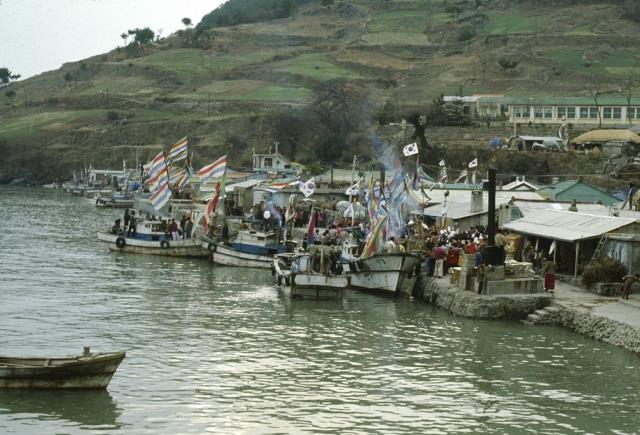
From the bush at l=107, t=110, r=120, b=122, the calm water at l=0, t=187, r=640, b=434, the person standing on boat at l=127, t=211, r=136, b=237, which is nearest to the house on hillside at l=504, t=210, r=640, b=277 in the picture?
the calm water at l=0, t=187, r=640, b=434

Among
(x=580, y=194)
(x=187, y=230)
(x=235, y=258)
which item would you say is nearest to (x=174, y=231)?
(x=187, y=230)

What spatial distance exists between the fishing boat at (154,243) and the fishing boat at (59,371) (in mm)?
29567

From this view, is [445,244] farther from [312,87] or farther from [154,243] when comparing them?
[312,87]

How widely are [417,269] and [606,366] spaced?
1248 cm

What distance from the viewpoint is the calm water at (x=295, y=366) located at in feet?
70.1

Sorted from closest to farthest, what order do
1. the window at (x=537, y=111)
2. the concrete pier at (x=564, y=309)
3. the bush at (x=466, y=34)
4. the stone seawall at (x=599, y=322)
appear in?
the stone seawall at (x=599, y=322), the concrete pier at (x=564, y=309), the window at (x=537, y=111), the bush at (x=466, y=34)

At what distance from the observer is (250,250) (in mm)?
48125

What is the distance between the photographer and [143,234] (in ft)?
176

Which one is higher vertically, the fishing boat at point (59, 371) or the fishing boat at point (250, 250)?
the fishing boat at point (250, 250)

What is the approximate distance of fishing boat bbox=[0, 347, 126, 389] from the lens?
21.8 metres

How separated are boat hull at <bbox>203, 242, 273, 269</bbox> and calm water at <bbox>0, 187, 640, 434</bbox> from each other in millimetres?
5836

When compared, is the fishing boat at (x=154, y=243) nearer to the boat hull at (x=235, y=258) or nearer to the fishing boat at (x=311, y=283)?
the boat hull at (x=235, y=258)

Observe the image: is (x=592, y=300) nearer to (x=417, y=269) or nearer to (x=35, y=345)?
(x=417, y=269)


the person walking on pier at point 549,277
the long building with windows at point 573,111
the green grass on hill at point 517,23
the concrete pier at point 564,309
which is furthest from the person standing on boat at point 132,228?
the green grass on hill at point 517,23
